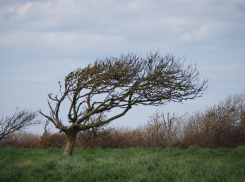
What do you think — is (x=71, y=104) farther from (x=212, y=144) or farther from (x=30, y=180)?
(x=212, y=144)

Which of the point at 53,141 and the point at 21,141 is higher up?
the point at 21,141

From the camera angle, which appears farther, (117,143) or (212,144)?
(117,143)

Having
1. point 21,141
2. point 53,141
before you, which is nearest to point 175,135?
point 53,141

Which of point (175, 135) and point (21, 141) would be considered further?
point (21, 141)

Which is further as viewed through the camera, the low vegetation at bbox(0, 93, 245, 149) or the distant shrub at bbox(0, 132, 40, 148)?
the distant shrub at bbox(0, 132, 40, 148)

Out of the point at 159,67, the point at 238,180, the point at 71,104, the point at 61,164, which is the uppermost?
the point at 159,67

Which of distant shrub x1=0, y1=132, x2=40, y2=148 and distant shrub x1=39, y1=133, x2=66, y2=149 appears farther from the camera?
distant shrub x1=0, y1=132, x2=40, y2=148

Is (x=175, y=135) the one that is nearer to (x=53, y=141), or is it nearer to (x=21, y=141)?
(x=53, y=141)

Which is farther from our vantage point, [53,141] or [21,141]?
[21,141]

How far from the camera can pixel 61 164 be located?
8.91 meters

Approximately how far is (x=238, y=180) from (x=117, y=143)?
15845 millimetres

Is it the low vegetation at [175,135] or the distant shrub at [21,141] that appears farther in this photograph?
the distant shrub at [21,141]

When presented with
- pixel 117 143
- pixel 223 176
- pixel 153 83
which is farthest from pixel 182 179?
pixel 117 143

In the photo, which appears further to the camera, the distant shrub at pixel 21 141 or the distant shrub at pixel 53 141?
the distant shrub at pixel 21 141
